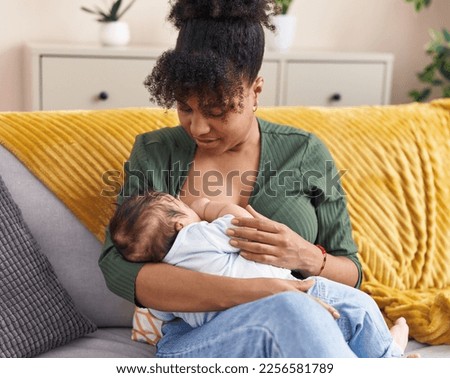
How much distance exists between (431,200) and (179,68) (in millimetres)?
839

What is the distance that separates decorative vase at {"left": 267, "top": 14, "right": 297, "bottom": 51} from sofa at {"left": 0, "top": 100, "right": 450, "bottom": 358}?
1399mm

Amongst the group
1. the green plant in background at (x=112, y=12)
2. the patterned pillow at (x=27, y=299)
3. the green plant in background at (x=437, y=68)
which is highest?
the green plant in background at (x=112, y=12)

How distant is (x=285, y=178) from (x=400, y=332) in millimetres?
429

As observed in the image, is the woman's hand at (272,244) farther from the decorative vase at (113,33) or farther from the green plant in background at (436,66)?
the green plant in background at (436,66)

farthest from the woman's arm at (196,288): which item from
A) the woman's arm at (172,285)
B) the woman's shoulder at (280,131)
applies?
the woman's shoulder at (280,131)

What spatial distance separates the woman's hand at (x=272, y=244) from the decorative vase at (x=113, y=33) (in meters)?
1.96

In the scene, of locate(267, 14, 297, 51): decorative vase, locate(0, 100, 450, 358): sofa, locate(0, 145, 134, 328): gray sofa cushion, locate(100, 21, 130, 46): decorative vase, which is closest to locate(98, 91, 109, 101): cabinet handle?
locate(100, 21, 130, 46): decorative vase

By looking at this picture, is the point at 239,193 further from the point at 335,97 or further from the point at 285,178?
the point at 335,97

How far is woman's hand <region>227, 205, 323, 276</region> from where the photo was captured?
1.47m

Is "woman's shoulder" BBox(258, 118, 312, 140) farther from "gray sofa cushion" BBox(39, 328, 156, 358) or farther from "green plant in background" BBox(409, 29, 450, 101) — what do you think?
"green plant in background" BBox(409, 29, 450, 101)

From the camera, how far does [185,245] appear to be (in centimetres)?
146

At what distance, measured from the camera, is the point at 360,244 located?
185 centimetres

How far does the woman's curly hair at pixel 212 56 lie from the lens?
146 cm

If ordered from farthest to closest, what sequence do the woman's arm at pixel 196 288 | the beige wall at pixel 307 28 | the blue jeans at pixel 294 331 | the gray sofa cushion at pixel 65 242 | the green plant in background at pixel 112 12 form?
the beige wall at pixel 307 28 → the green plant in background at pixel 112 12 → the gray sofa cushion at pixel 65 242 → the woman's arm at pixel 196 288 → the blue jeans at pixel 294 331
